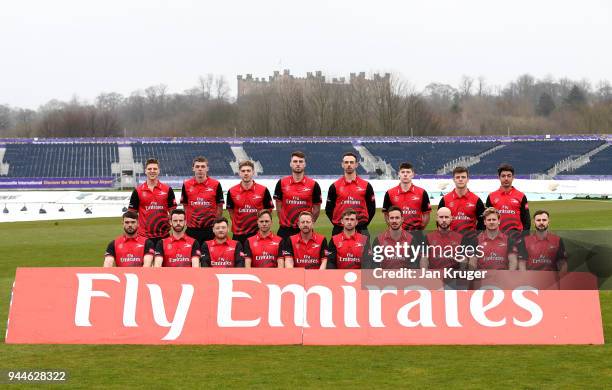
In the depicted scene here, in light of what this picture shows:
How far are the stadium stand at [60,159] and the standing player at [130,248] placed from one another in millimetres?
60357

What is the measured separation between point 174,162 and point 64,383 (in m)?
66.3

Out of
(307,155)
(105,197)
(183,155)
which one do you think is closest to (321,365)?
(105,197)

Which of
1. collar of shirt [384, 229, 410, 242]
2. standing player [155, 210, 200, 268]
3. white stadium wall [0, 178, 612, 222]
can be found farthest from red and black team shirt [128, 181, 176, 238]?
white stadium wall [0, 178, 612, 222]

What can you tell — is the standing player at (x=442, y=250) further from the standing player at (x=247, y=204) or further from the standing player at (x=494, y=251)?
the standing player at (x=247, y=204)

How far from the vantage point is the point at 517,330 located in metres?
10.6

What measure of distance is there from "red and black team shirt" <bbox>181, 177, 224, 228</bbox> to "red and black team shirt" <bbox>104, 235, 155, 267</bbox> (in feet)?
6.04

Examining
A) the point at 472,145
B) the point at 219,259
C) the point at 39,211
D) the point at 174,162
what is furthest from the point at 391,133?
the point at 219,259

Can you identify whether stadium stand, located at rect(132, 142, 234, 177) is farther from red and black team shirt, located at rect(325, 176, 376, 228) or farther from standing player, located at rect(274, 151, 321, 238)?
red and black team shirt, located at rect(325, 176, 376, 228)

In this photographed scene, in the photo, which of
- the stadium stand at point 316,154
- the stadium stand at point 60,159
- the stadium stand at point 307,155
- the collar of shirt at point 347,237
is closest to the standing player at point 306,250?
the collar of shirt at point 347,237

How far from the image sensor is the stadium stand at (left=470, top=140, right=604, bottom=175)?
244ft

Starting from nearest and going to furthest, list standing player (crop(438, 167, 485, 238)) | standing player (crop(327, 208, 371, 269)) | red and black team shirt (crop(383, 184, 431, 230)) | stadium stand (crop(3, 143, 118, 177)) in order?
standing player (crop(327, 208, 371, 269)), standing player (crop(438, 167, 485, 238)), red and black team shirt (crop(383, 184, 431, 230)), stadium stand (crop(3, 143, 118, 177))

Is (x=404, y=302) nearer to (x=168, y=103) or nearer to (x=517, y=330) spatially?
(x=517, y=330)

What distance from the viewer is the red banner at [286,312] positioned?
1062cm

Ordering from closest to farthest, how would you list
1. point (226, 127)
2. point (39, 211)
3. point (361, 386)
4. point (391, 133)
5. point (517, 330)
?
1. point (361, 386)
2. point (517, 330)
3. point (39, 211)
4. point (391, 133)
5. point (226, 127)
